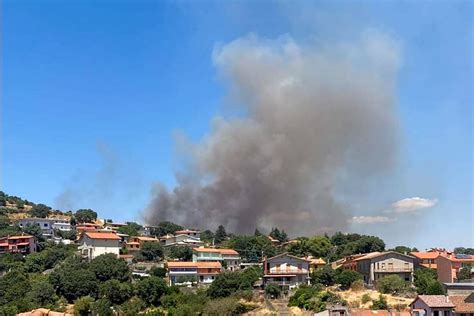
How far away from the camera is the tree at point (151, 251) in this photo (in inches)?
3305

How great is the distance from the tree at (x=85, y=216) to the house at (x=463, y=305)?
88075mm

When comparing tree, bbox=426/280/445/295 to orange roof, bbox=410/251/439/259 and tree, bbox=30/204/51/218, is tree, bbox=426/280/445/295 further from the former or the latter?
tree, bbox=30/204/51/218

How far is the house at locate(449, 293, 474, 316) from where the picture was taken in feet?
141

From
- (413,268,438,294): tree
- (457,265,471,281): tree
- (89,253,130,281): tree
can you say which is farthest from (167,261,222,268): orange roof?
(457,265,471,281): tree

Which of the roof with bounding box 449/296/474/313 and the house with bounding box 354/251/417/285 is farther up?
the house with bounding box 354/251/417/285

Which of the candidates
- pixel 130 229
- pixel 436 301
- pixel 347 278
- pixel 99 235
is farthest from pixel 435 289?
pixel 130 229

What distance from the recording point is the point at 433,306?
144 feet

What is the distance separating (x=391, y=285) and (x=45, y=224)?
67918 mm

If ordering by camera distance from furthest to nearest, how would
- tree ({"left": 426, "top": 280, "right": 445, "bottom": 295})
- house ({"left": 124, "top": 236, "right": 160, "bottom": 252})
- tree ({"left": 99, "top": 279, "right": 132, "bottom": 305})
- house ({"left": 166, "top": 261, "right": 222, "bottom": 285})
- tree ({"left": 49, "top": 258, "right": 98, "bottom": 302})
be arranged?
house ({"left": 124, "top": 236, "right": 160, "bottom": 252})
house ({"left": 166, "top": 261, "right": 222, "bottom": 285})
tree ({"left": 49, "top": 258, "right": 98, "bottom": 302})
tree ({"left": 99, "top": 279, "right": 132, "bottom": 305})
tree ({"left": 426, "top": 280, "right": 445, "bottom": 295})

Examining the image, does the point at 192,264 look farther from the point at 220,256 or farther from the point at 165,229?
the point at 165,229

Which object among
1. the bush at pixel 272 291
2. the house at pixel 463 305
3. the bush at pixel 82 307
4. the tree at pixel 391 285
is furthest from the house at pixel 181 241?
the house at pixel 463 305

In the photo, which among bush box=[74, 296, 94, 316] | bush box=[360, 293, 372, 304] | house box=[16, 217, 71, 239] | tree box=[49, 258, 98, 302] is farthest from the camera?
house box=[16, 217, 71, 239]

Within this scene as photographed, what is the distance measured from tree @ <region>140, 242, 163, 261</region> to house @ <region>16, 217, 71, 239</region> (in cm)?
2277

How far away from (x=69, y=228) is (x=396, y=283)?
224 ft
